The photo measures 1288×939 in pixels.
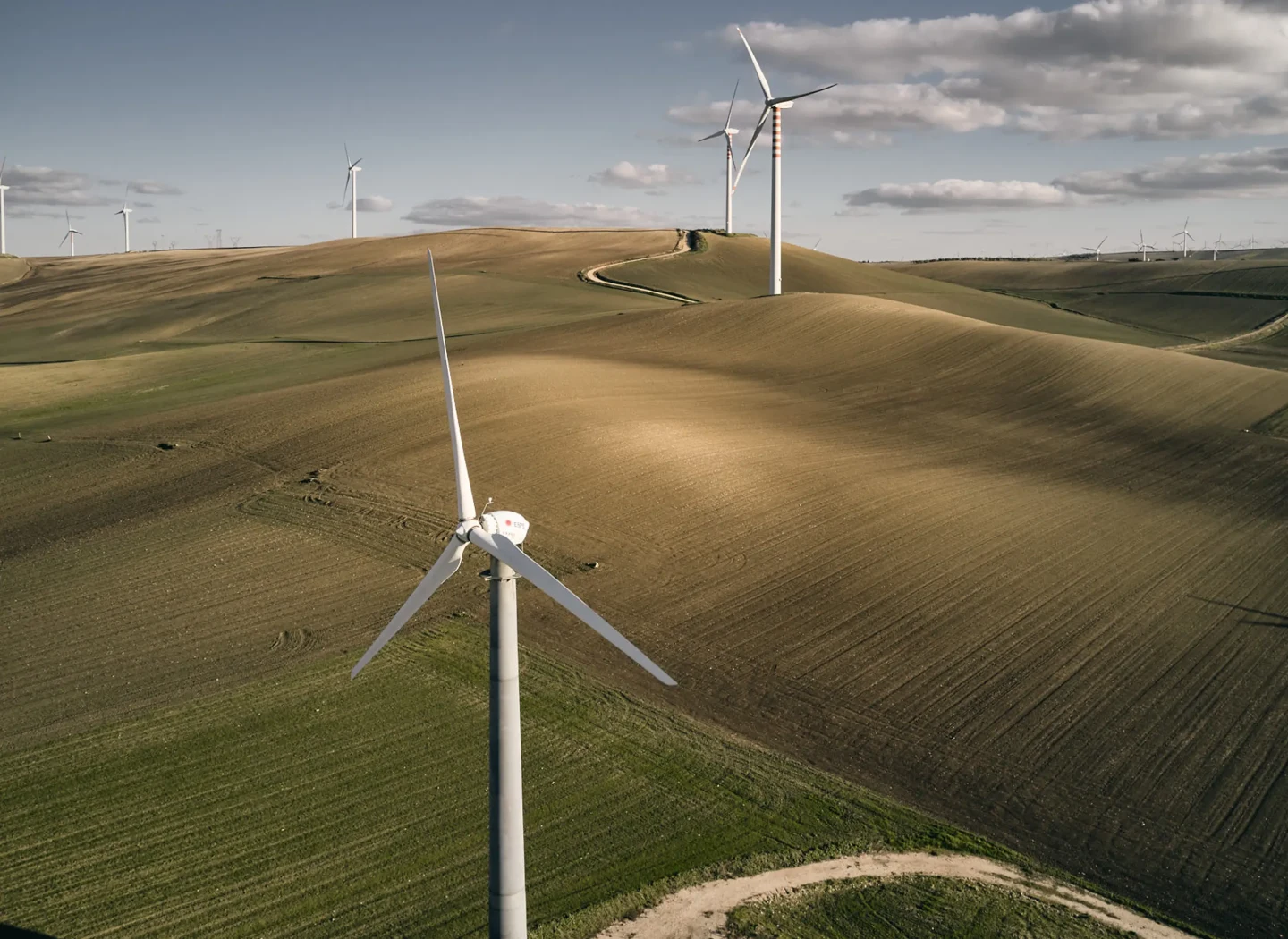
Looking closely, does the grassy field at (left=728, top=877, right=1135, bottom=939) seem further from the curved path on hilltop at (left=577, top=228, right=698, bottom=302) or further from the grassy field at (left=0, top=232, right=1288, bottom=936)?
the curved path on hilltop at (left=577, top=228, right=698, bottom=302)

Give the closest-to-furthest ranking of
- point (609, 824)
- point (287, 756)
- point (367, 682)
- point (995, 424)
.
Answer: point (609, 824)
point (287, 756)
point (367, 682)
point (995, 424)

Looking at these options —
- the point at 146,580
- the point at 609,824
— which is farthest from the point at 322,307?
the point at 609,824

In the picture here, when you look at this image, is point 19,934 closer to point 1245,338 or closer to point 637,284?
point 637,284

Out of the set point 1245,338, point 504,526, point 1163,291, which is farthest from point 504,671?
point 1163,291

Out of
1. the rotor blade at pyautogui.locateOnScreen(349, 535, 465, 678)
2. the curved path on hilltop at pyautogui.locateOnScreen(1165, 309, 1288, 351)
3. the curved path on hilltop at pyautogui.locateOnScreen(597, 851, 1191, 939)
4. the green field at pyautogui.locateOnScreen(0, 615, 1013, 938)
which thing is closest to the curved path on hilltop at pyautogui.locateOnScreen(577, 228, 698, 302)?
the curved path on hilltop at pyautogui.locateOnScreen(1165, 309, 1288, 351)

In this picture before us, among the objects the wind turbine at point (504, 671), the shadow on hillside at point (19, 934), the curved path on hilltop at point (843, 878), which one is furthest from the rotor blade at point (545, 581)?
the shadow on hillside at point (19, 934)

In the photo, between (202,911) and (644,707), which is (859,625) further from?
(202,911)
